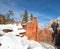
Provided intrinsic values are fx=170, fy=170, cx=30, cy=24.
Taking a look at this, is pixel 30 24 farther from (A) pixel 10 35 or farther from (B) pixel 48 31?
(B) pixel 48 31

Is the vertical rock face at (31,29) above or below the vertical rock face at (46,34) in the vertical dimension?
above

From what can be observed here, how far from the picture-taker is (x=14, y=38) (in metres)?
21.6

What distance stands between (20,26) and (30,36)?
8.23 ft

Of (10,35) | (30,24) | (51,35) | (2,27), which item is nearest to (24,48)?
(10,35)

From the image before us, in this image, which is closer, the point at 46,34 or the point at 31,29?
the point at 31,29

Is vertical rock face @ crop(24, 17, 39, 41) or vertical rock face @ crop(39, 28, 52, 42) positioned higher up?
vertical rock face @ crop(24, 17, 39, 41)

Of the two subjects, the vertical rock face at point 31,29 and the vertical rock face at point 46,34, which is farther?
the vertical rock face at point 46,34

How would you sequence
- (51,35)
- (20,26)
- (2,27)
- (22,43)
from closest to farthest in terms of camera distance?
(22,43)
(2,27)
(20,26)
(51,35)

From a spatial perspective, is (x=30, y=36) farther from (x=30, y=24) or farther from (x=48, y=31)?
(x=48, y=31)

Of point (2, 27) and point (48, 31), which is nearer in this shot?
point (2, 27)

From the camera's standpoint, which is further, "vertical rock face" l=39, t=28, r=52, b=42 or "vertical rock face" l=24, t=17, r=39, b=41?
"vertical rock face" l=39, t=28, r=52, b=42

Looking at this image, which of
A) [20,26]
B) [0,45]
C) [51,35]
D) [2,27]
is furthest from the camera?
[51,35]

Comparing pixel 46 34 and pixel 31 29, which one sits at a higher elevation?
pixel 31 29

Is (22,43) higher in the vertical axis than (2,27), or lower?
lower
